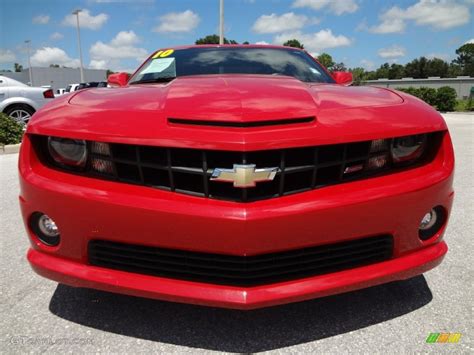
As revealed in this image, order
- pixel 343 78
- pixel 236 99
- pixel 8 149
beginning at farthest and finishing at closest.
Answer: pixel 8 149 → pixel 343 78 → pixel 236 99

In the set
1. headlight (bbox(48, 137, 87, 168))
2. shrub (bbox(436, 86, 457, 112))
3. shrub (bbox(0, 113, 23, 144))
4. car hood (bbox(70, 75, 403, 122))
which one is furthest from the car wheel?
shrub (bbox(436, 86, 457, 112))

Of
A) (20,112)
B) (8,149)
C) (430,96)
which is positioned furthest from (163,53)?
(430,96)

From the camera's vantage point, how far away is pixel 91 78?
6650 cm

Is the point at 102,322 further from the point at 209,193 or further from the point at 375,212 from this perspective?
the point at 375,212

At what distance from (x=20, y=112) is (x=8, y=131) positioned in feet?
5.53

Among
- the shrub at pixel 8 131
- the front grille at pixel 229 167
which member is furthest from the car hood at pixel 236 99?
the shrub at pixel 8 131

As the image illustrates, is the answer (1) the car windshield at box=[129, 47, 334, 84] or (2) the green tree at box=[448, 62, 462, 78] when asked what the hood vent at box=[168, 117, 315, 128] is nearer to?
(1) the car windshield at box=[129, 47, 334, 84]

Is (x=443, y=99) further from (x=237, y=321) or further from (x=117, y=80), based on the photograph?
(x=237, y=321)

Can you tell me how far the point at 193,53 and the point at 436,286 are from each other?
2.44 meters

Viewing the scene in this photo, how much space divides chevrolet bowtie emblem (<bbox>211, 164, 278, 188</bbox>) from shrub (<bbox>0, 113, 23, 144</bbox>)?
7.26m

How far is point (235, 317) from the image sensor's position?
195 cm

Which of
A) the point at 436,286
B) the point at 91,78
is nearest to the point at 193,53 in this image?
the point at 436,286

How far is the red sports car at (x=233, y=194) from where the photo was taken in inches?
60.2

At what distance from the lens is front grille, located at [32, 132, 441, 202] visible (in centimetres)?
156
